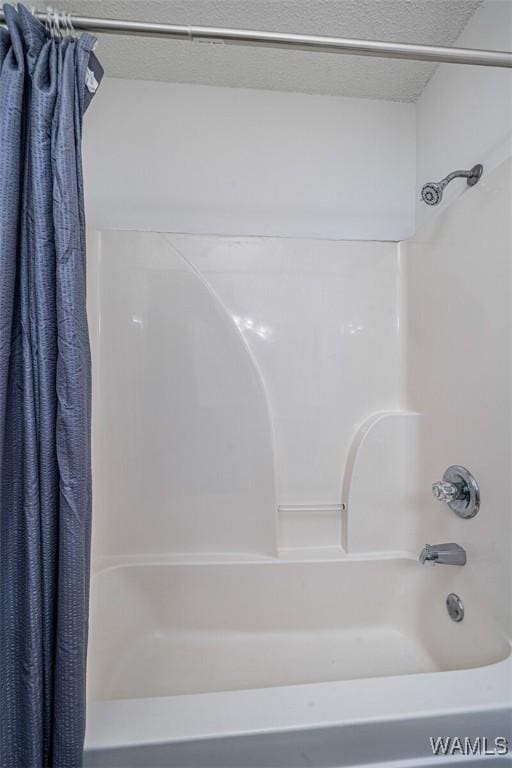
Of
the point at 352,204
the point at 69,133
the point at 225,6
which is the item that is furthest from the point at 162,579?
the point at 225,6

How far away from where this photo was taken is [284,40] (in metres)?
0.75

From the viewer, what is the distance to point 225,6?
1177 mm

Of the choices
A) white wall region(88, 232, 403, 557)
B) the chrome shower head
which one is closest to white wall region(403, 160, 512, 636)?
the chrome shower head

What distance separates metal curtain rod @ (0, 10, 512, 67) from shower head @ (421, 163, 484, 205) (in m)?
0.32

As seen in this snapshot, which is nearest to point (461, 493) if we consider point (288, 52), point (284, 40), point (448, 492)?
point (448, 492)

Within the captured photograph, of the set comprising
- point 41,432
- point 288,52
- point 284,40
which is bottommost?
point 41,432

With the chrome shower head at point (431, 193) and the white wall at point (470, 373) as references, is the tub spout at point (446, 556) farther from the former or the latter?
the chrome shower head at point (431, 193)

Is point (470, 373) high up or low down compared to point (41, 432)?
up

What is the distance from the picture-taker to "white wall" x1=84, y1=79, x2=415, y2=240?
1.47 meters

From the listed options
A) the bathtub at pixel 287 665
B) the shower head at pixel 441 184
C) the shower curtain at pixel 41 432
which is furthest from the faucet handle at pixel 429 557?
the shower head at pixel 441 184

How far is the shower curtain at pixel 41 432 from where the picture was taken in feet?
2.09

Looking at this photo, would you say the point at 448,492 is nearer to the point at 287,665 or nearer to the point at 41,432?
the point at 287,665

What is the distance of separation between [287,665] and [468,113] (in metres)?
2.03

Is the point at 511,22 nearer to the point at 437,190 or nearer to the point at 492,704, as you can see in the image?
the point at 437,190
